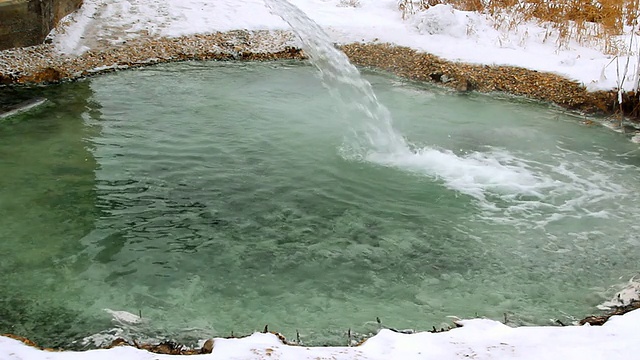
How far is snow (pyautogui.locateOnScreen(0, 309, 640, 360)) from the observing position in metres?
3.16

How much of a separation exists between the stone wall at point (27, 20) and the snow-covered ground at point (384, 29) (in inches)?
9.9

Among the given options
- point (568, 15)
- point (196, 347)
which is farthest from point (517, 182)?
point (568, 15)

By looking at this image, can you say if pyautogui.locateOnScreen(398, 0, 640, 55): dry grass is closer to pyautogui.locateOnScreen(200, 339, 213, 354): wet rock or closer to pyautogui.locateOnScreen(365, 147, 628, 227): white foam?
pyautogui.locateOnScreen(365, 147, 628, 227): white foam

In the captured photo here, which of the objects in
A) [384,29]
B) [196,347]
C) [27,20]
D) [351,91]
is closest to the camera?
[196,347]

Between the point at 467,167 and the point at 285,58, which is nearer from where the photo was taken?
the point at 467,167

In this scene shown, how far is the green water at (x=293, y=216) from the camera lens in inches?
168

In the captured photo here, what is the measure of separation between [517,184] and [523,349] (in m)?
3.31

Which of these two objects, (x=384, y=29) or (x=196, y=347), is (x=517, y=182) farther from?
(x=384, y=29)

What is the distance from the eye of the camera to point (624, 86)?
8.34 m

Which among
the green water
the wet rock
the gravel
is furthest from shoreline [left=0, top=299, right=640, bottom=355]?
the gravel

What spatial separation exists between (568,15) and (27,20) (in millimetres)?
9001

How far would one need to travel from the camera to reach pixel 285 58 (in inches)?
421

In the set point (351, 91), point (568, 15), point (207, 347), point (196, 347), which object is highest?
point (568, 15)

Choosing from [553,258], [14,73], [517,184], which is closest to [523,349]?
[553,258]
